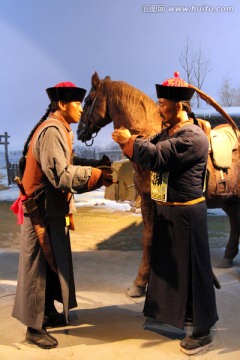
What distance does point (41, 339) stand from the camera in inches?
93.9

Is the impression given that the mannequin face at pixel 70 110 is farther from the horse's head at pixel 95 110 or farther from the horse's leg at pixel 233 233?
the horse's leg at pixel 233 233

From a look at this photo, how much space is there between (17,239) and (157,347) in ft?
12.8

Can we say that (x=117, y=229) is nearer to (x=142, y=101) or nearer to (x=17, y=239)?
(x=17, y=239)

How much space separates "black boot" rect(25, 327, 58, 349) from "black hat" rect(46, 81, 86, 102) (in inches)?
55.9

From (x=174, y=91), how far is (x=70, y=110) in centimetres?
64

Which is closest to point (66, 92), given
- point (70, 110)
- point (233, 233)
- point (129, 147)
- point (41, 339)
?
point (70, 110)

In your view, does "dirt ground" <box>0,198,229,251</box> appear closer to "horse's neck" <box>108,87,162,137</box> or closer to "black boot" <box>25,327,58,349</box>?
"horse's neck" <box>108,87,162,137</box>

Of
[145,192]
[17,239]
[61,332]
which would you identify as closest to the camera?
[61,332]

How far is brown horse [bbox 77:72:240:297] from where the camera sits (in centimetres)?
325

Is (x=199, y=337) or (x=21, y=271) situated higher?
(x=21, y=271)

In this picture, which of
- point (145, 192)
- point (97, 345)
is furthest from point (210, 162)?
point (97, 345)

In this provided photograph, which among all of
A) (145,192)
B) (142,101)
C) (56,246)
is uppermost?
(142,101)

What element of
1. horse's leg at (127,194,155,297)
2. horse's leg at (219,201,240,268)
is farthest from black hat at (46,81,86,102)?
horse's leg at (219,201,240,268)

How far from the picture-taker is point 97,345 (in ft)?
7.94
